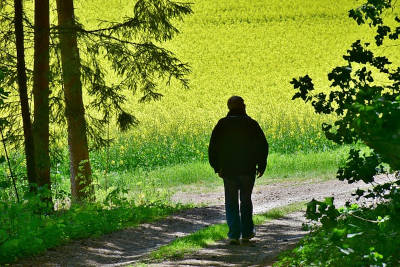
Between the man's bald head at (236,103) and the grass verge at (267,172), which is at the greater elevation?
the man's bald head at (236,103)

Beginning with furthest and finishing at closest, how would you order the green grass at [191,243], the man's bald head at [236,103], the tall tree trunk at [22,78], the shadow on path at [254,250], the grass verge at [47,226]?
the tall tree trunk at [22,78]
the man's bald head at [236,103]
the green grass at [191,243]
the grass verge at [47,226]
the shadow on path at [254,250]

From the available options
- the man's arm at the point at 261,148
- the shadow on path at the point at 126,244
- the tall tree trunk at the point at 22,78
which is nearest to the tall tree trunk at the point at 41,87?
the tall tree trunk at the point at 22,78

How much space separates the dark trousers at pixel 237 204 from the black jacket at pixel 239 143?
11 centimetres

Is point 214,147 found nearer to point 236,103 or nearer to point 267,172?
point 236,103

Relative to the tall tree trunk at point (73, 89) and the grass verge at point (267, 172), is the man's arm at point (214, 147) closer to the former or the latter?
the tall tree trunk at point (73, 89)

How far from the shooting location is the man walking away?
1018 cm

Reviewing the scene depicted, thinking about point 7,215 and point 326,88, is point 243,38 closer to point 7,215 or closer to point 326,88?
point 326,88

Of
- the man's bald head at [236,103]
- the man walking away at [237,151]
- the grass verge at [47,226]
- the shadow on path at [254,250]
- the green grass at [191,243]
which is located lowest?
the shadow on path at [254,250]

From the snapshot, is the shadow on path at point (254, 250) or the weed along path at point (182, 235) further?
the weed along path at point (182, 235)

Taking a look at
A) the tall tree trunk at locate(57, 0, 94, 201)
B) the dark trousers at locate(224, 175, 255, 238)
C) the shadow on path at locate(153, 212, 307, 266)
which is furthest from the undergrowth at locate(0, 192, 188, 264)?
the dark trousers at locate(224, 175, 255, 238)

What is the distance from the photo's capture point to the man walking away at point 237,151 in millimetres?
10180

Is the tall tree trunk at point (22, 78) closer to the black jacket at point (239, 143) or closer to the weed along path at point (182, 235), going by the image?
the weed along path at point (182, 235)

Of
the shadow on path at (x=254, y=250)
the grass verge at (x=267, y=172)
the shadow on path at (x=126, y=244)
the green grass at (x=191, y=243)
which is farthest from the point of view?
the grass verge at (x=267, y=172)

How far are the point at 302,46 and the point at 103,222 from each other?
154 ft
